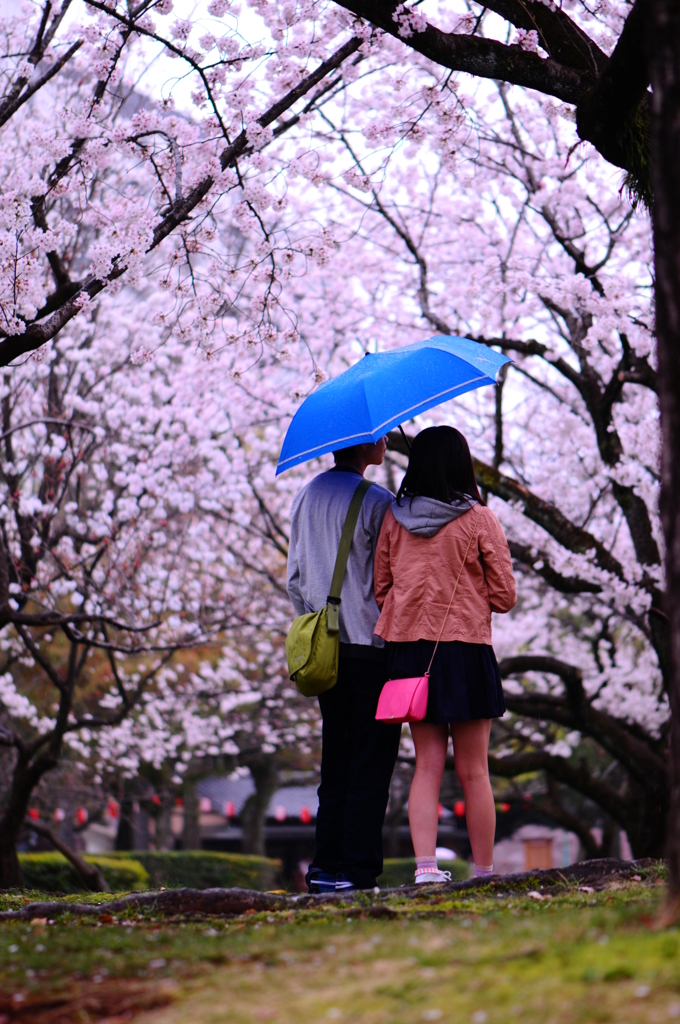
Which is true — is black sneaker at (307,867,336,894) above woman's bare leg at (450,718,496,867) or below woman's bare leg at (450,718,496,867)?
below

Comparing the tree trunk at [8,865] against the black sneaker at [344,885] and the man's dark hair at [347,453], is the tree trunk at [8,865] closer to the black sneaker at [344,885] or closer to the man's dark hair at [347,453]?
the black sneaker at [344,885]

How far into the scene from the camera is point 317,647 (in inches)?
147

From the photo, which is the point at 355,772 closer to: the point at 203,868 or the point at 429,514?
the point at 429,514

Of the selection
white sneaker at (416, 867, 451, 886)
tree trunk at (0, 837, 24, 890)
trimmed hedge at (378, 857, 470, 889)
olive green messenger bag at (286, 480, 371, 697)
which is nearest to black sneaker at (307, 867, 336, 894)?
white sneaker at (416, 867, 451, 886)

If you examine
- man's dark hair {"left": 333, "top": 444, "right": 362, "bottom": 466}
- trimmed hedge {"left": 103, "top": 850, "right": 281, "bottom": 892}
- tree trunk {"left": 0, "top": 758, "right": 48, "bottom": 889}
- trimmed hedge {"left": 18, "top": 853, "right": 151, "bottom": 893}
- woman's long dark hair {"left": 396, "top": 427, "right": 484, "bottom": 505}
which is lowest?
trimmed hedge {"left": 103, "top": 850, "right": 281, "bottom": 892}

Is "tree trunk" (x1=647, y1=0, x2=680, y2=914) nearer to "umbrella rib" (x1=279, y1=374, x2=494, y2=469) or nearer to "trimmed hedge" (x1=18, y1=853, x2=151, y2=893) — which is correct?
"umbrella rib" (x1=279, y1=374, x2=494, y2=469)

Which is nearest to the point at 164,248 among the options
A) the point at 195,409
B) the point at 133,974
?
the point at 195,409

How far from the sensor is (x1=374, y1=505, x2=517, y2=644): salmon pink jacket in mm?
3701

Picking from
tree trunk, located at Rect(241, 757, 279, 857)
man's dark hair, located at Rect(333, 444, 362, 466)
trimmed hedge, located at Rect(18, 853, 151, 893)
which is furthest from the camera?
tree trunk, located at Rect(241, 757, 279, 857)

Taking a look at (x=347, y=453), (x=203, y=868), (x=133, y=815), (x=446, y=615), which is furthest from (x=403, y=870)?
(x=446, y=615)

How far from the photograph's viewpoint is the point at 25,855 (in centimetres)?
1597

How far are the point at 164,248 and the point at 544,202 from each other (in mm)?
4548

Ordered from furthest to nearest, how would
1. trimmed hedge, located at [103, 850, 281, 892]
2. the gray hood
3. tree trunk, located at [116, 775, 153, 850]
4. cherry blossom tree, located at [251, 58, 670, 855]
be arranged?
trimmed hedge, located at [103, 850, 281, 892], tree trunk, located at [116, 775, 153, 850], cherry blossom tree, located at [251, 58, 670, 855], the gray hood

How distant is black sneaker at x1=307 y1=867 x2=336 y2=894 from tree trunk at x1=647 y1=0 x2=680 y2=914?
2052 mm
